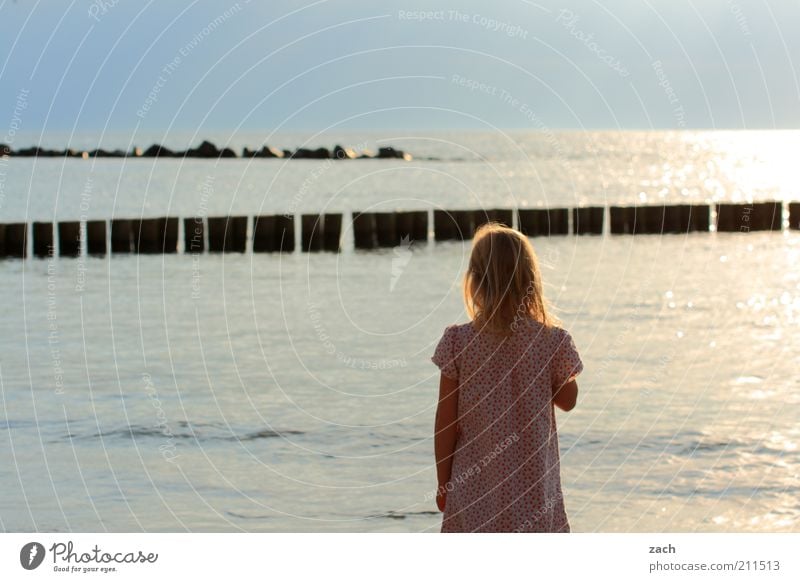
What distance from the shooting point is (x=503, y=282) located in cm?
495

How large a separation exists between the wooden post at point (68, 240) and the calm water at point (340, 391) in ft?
2.05

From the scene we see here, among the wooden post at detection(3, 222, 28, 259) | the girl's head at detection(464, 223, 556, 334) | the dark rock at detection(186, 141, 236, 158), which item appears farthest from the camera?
the dark rock at detection(186, 141, 236, 158)

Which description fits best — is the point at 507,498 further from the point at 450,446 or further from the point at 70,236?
the point at 70,236

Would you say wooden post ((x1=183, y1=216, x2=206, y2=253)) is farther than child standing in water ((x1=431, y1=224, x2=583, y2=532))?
Yes

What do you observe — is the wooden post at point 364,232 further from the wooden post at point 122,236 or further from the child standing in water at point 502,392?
the child standing in water at point 502,392

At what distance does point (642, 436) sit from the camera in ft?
38.3

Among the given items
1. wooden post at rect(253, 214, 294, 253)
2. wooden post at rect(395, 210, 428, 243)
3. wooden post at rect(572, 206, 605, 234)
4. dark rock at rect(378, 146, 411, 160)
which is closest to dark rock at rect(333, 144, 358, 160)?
dark rock at rect(378, 146, 411, 160)

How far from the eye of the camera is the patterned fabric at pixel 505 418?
5.00 metres

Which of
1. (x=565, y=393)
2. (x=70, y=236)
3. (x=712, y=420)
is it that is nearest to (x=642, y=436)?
(x=712, y=420)

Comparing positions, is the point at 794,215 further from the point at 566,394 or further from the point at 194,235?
the point at 566,394

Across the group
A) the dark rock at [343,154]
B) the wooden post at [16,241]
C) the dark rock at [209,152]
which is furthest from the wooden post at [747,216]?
the dark rock at [209,152]

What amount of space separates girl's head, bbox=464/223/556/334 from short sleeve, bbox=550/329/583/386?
0.31ft

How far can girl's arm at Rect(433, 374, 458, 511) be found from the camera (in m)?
4.97

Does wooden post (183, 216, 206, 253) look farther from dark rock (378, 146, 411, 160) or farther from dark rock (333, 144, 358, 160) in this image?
dark rock (378, 146, 411, 160)
